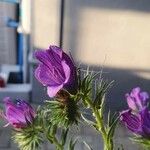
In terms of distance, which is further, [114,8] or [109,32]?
Answer: [109,32]

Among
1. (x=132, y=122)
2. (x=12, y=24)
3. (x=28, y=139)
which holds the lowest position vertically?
(x=12, y=24)

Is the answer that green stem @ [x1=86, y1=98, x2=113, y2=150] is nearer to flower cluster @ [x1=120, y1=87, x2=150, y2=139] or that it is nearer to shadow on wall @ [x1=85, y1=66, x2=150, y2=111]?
flower cluster @ [x1=120, y1=87, x2=150, y2=139]

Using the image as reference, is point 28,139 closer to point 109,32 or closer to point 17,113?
point 17,113

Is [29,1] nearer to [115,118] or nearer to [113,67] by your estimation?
[113,67]

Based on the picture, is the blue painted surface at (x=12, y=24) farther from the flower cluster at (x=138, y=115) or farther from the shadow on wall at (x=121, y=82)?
the flower cluster at (x=138, y=115)

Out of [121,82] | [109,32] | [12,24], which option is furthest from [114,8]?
[12,24]
